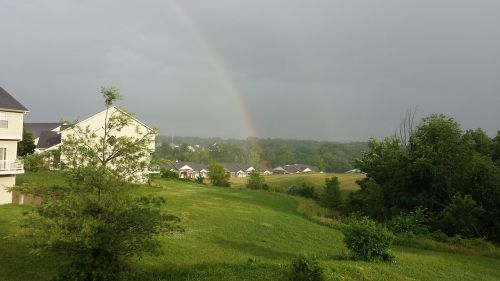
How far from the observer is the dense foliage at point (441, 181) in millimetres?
30000

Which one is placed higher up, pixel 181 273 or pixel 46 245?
pixel 46 245

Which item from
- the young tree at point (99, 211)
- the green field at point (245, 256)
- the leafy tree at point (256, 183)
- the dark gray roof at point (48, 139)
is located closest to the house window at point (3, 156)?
the green field at point (245, 256)

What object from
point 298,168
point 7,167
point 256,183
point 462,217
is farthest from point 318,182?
point 298,168

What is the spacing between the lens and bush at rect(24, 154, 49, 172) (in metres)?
Result: 10.9

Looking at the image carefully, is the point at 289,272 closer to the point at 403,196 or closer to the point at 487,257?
the point at 487,257

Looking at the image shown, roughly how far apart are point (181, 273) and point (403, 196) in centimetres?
3005

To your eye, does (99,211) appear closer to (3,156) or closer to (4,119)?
(4,119)

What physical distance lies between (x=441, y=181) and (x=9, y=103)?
1547 inches

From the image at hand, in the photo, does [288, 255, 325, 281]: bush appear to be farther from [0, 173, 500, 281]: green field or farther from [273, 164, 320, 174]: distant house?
[273, 164, 320, 174]: distant house

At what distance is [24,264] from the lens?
15711 millimetres

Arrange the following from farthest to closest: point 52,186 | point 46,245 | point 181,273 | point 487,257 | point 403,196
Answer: point 403,196 < point 487,257 < point 181,273 < point 52,186 < point 46,245

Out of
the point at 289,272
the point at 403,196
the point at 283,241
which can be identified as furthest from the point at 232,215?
the point at 289,272

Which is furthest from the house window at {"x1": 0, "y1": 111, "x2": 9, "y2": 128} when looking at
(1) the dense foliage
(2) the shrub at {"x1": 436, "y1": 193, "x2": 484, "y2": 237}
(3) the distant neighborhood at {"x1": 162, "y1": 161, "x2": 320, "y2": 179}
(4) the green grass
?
(3) the distant neighborhood at {"x1": 162, "y1": 161, "x2": 320, "y2": 179}

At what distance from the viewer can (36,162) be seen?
11.0 m
